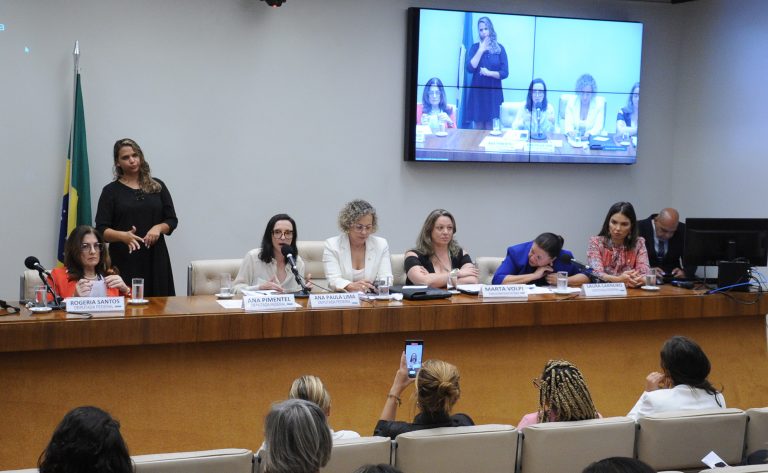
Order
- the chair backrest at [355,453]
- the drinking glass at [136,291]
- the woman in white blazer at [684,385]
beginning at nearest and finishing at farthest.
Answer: the chair backrest at [355,453], the woman in white blazer at [684,385], the drinking glass at [136,291]

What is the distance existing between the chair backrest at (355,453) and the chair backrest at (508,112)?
4.51 meters

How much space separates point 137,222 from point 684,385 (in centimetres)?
332

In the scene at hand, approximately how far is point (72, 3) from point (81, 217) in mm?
1384

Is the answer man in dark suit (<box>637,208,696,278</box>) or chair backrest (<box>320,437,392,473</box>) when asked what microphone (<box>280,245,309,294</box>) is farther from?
man in dark suit (<box>637,208,696,278</box>)

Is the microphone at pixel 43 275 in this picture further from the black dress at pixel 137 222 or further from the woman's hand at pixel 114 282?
the black dress at pixel 137 222

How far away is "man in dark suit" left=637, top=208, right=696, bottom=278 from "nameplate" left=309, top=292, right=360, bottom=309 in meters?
2.78

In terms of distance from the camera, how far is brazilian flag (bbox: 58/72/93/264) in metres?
5.69

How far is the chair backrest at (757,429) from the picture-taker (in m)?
3.13

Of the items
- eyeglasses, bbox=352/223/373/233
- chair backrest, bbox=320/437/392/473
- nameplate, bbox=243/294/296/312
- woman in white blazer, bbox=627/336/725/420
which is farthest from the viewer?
eyeglasses, bbox=352/223/373/233

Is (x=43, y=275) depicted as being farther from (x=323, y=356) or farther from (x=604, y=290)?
(x=604, y=290)

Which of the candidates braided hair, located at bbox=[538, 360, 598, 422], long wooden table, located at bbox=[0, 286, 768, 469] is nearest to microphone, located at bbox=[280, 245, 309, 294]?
long wooden table, located at bbox=[0, 286, 768, 469]

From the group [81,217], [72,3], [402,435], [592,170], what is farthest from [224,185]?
[402,435]

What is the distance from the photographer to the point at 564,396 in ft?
9.84

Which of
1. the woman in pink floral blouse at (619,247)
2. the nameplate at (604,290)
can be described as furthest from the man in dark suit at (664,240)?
the nameplate at (604,290)
